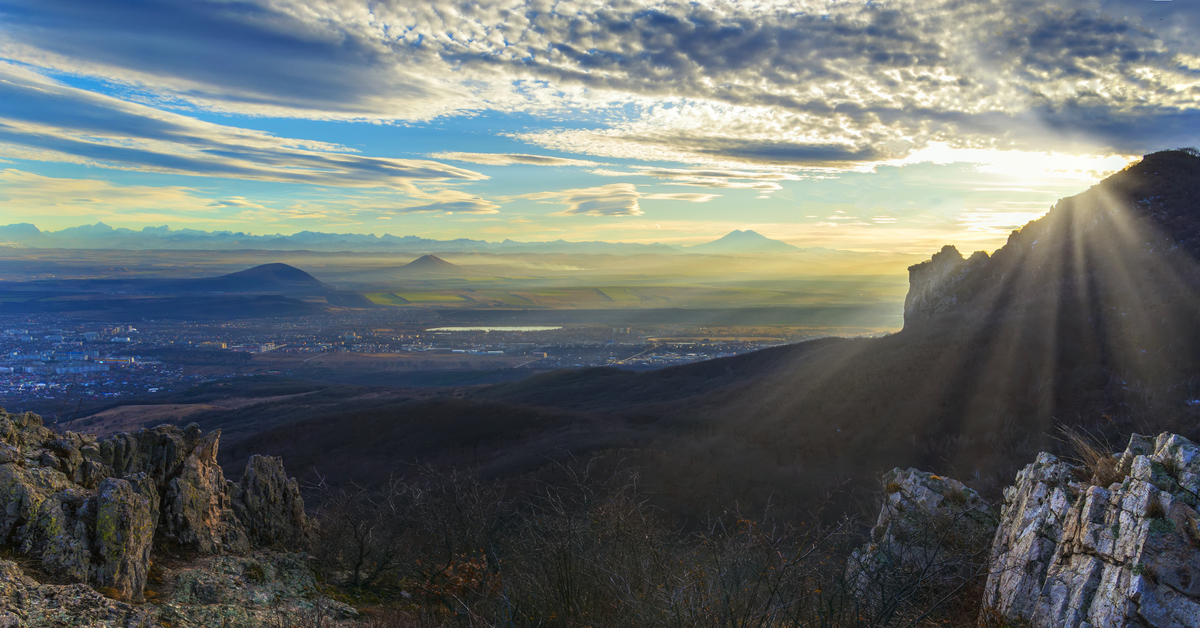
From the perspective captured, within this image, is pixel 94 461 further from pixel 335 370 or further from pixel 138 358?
pixel 138 358

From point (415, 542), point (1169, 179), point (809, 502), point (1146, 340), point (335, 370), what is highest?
point (1169, 179)

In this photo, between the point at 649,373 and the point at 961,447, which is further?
the point at 649,373

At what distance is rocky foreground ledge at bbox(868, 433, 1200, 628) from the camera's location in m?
7.96

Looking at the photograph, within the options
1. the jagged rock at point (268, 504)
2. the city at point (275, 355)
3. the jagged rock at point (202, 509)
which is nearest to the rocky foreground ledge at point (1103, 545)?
the jagged rock at point (202, 509)

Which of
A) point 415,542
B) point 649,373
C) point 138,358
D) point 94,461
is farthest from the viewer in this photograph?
point 138,358

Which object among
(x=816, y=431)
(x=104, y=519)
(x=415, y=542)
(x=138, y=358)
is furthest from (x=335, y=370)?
(x=104, y=519)

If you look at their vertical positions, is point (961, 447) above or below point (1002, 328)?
below

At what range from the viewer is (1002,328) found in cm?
4800

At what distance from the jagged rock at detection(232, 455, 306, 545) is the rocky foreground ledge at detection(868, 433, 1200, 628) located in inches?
567

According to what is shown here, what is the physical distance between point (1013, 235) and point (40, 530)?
257 ft

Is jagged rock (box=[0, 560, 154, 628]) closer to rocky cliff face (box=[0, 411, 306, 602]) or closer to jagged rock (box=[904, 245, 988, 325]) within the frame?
rocky cliff face (box=[0, 411, 306, 602])

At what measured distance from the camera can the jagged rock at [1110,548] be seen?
7.93 m

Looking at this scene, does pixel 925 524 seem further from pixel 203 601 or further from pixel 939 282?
pixel 939 282

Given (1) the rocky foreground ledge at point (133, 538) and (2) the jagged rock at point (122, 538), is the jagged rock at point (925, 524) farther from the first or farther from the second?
(2) the jagged rock at point (122, 538)
